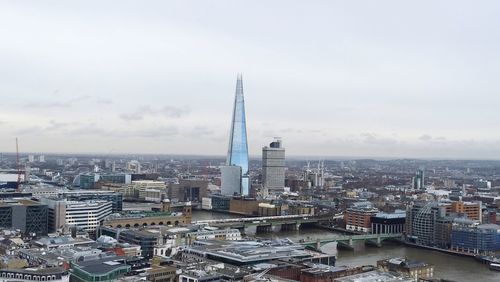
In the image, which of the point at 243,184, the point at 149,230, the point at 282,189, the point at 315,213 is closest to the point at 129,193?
the point at 243,184

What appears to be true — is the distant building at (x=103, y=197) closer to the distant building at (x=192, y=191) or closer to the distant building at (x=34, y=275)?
the distant building at (x=192, y=191)

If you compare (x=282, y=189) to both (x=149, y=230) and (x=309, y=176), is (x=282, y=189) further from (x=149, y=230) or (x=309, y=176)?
(x=149, y=230)

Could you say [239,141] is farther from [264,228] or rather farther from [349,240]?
[349,240]

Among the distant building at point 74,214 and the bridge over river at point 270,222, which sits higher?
the distant building at point 74,214

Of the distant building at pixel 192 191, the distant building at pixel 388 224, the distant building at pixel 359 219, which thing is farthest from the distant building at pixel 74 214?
the distant building at pixel 192 191

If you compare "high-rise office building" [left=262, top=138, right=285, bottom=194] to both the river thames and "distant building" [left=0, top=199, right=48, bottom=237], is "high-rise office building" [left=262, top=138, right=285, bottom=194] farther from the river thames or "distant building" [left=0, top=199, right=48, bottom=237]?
"distant building" [left=0, top=199, right=48, bottom=237]

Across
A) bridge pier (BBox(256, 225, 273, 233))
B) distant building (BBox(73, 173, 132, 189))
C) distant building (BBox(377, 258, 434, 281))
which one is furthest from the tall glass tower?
distant building (BBox(377, 258, 434, 281))
